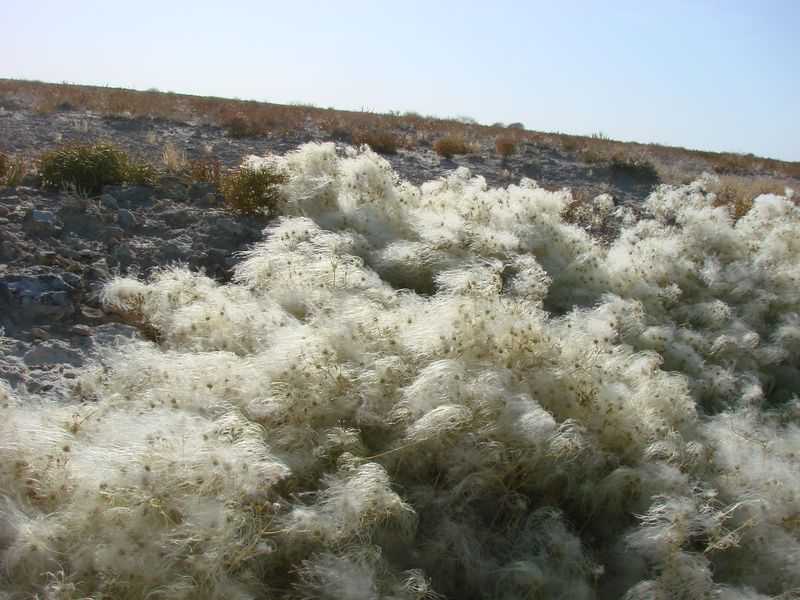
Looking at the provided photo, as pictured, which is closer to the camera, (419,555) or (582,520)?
(419,555)

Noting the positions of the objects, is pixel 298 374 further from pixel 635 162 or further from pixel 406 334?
pixel 635 162

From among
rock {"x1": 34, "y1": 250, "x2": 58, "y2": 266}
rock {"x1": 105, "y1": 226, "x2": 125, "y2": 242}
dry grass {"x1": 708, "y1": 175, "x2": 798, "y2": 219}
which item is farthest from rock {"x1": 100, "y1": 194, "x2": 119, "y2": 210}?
dry grass {"x1": 708, "y1": 175, "x2": 798, "y2": 219}

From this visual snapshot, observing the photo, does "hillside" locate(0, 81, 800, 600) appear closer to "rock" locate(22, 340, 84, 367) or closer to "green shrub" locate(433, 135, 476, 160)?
"rock" locate(22, 340, 84, 367)

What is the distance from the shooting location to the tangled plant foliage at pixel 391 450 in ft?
10.7

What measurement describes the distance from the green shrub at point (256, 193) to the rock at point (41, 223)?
72.7 inches

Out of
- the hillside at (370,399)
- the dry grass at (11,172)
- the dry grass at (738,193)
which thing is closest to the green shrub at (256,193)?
the hillside at (370,399)

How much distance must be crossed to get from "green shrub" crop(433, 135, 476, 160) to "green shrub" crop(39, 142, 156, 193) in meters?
7.26

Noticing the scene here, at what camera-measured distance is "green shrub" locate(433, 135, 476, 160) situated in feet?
45.4

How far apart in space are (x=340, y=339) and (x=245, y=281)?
1861mm

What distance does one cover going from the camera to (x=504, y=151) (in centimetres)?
1469

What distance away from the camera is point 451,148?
14008mm

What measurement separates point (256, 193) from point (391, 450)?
4405mm

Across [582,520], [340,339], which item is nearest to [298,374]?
[340,339]

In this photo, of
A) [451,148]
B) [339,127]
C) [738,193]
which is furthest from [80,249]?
[738,193]
